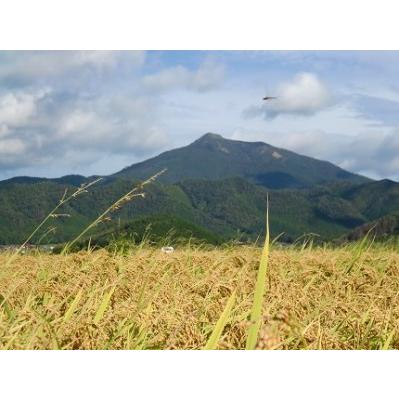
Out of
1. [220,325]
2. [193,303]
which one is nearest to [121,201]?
[193,303]

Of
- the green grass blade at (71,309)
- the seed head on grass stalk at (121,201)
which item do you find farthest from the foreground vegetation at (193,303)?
the seed head on grass stalk at (121,201)

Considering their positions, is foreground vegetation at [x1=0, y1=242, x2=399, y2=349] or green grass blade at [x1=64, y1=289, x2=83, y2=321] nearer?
foreground vegetation at [x1=0, y1=242, x2=399, y2=349]

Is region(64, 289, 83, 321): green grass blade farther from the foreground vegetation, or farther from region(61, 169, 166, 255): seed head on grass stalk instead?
region(61, 169, 166, 255): seed head on grass stalk

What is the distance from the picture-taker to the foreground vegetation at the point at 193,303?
4.29 meters

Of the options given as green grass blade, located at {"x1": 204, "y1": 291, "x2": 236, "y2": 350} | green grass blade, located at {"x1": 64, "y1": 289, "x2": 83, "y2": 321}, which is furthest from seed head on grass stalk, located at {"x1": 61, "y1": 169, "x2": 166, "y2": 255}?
green grass blade, located at {"x1": 204, "y1": 291, "x2": 236, "y2": 350}

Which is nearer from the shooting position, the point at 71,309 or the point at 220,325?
the point at 220,325

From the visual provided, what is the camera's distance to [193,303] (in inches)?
237

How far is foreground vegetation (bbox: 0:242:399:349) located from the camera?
4.29m

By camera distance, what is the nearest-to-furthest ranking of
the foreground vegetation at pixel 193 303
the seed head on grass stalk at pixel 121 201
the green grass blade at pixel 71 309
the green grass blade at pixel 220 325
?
the green grass blade at pixel 220 325 < the foreground vegetation at pixel 193 303 < the green grass blade at pixel 71 309 < the seed head on grass stalk at pixel 121 201

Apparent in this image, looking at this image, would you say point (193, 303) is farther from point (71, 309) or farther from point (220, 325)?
point (220, 325)

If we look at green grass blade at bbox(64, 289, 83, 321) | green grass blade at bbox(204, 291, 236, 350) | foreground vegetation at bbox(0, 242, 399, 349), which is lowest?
foreground vegetation at bbox(0, 242, 399, 349)

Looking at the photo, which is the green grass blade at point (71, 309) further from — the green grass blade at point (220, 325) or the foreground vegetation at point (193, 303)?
the green grass blade at point (220, 325)

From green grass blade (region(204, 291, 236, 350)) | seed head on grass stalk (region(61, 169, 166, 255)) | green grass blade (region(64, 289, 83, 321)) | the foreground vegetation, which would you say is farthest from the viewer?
seed head on grass stalk (region(61, 169, 166, 255))
